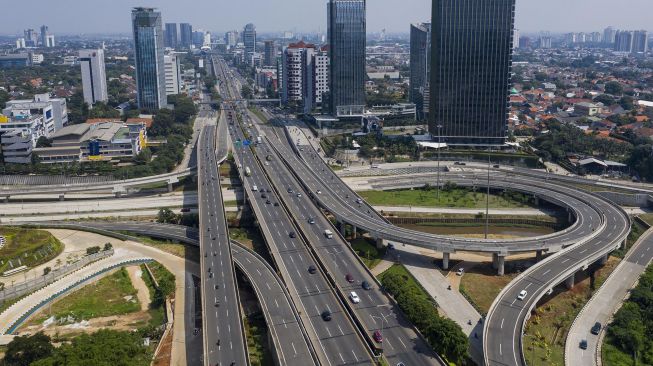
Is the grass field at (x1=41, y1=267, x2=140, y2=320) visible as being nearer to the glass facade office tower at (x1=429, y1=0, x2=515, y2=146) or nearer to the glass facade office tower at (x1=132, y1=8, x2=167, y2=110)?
the glass facade office tower at (x1=429, y1=0, x2=515, y2=146)

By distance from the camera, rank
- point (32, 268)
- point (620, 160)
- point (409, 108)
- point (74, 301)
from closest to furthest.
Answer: point (74, 301) < point (32, 268) < point (620, 160) < point (409, 108)

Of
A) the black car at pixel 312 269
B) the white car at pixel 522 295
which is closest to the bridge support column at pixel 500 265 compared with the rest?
the white car at pixel 522 295

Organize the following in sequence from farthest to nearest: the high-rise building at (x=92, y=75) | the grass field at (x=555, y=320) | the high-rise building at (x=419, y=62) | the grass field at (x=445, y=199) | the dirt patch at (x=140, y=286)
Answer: the high-rise building at (x=92, y=75) → the high-rise building at (x=419, y=62) → the grass field at (x=445, y=199) → the dirt patch at (x=140, y=286) → the grass field at (x=555, y=320)

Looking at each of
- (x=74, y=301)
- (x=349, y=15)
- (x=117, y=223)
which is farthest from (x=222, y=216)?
(x=349, y=15)

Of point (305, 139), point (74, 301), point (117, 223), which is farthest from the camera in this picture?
point (305, 139)

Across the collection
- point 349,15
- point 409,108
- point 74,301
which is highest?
point 349,15

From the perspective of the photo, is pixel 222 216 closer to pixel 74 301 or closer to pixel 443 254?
pixel 74 301

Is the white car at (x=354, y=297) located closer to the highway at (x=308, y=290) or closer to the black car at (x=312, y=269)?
the highway at (x=308, y=290)

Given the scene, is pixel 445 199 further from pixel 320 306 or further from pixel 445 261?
pixel 320 306
